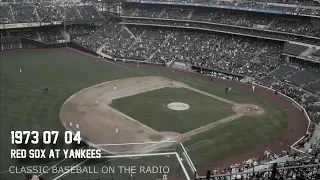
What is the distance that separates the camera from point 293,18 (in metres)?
64.1

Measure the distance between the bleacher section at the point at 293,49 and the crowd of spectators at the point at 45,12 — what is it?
4224cm

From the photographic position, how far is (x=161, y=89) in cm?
5325

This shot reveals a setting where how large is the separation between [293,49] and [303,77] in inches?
252

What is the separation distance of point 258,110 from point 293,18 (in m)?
25.2

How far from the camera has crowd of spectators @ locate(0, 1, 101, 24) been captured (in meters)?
77.1

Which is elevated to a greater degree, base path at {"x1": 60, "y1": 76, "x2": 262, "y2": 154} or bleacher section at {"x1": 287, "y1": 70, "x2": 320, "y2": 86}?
bleacher section at {"x1": 287, "y1": 70, "x2": 320, "y2": 86}

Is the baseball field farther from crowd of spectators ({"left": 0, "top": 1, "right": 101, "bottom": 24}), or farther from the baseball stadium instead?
crowd of spectators ({"left": 0, "top": 1, "right": 101, "bottom": 24})

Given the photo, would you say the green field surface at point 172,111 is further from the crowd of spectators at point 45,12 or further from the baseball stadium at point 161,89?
the crowd of spectators at point 45,12

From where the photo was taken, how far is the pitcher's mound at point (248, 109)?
44.8m

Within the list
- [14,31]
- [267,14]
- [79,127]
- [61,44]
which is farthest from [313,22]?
[14,31]

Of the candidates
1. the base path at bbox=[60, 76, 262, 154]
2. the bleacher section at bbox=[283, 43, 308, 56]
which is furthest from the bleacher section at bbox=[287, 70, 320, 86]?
the base path at bbox=[60, 76, 262, 154]

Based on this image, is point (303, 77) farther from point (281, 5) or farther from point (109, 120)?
point (109, 120)

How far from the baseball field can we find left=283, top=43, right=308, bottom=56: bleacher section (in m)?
8.88

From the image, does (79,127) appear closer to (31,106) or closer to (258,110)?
(31,106)
